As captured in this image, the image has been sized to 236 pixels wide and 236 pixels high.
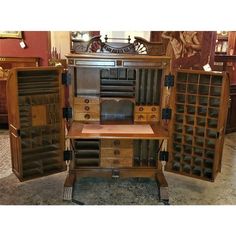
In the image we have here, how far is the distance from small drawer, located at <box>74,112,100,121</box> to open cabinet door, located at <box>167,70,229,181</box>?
887 mm

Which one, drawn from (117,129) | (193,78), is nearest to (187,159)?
(193,78)

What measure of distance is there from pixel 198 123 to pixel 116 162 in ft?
3.26

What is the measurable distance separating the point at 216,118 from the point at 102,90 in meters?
1.21

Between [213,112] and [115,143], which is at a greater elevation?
[213,112]

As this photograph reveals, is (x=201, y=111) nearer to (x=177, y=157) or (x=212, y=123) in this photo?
(x=212, y=123)

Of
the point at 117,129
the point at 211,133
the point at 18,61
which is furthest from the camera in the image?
the point at 18,61

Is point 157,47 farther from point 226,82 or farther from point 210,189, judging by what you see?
point 210,189

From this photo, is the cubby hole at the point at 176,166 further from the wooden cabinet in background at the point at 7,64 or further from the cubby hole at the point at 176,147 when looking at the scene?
the wooden cabinet in background at the point at 7,64

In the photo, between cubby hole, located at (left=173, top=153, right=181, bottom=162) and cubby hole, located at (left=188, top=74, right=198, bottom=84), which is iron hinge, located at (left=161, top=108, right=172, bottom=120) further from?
cubby hole, located at (left=173, top=153, right=181, bottom=162)

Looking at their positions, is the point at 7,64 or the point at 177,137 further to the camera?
the point at 7,64

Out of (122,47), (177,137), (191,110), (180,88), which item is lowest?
(177,137)

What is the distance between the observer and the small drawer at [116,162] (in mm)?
2889

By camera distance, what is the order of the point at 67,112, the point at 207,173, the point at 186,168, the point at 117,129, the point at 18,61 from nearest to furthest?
the point at 117,129 < the point at 67,112 < the point at 207,173 < the point at 186,168 < the point at 18,61

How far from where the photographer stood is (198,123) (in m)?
3.09
